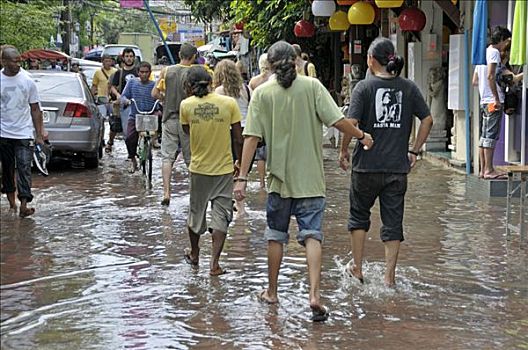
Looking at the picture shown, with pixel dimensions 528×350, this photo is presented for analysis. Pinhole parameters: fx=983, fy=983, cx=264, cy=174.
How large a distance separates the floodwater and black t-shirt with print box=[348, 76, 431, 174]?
3.26ft

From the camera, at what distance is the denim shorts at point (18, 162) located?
10.5 meters

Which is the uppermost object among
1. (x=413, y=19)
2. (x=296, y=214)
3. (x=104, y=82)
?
(x=413, y=19)

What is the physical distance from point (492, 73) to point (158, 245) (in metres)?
4.56

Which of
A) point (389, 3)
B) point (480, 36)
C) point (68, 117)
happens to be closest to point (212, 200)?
A: point (480, 36)

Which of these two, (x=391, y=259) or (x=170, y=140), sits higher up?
(x=170, y=140)

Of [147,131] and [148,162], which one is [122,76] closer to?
[147,131]

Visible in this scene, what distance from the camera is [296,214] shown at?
6.89m

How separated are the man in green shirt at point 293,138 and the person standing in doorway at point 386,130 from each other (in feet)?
1.55

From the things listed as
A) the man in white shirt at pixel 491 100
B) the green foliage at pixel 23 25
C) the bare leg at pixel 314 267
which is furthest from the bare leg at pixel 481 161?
the green foliage at pixel 23 25

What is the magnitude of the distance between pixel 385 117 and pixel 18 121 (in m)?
4.76

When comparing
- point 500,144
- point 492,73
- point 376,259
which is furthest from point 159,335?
point 500,144

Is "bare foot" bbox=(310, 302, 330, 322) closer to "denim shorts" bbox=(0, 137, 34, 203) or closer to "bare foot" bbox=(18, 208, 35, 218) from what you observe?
"denim shorts" bbox=(0, 137, 34, 203)

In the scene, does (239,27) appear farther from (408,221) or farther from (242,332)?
(242,332)

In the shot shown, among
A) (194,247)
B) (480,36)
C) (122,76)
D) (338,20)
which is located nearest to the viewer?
(194,247)
